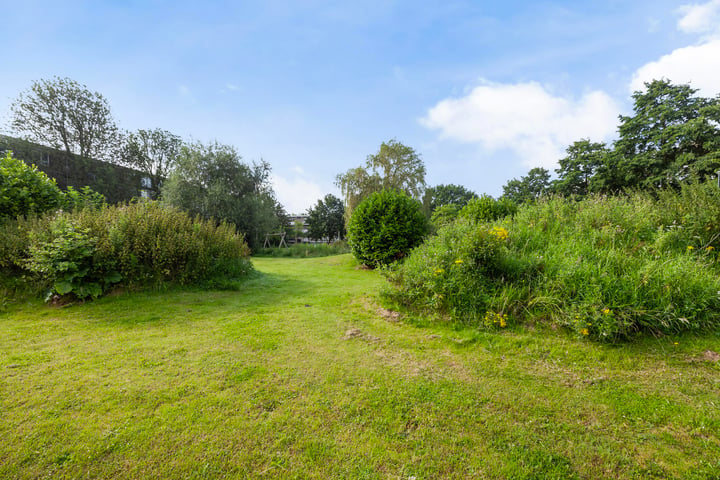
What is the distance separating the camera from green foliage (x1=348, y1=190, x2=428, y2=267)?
8.48m

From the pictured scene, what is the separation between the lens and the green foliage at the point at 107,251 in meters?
4.50

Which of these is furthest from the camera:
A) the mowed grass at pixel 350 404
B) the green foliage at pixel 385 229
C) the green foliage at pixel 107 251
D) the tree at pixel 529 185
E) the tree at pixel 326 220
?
the tree at pixel 326 220

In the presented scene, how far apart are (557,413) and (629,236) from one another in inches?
187

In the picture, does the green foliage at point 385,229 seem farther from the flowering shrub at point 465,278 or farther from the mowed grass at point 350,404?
the mowed grass at point 350,404

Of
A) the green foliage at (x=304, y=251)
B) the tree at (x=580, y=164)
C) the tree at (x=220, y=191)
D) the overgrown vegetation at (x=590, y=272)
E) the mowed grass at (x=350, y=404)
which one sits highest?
the tree at (x=580, y=164)

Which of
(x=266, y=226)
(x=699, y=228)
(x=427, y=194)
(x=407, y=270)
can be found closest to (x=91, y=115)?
(x=266, y=226)

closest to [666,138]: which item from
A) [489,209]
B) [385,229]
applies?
[489,209]

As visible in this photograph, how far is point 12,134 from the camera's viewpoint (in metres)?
20.8

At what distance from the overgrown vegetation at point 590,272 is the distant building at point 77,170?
23552 millimetres

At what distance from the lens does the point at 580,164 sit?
25641mm

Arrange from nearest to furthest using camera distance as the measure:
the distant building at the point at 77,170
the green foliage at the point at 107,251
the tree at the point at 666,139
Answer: the green foliage at the point at 107,251 < the tree at the point at 666,139 < the distant building at the point at 77,170

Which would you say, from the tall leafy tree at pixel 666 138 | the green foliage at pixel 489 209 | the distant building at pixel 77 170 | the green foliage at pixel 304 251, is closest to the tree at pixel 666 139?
the tall leafy tree at pixel 666 138

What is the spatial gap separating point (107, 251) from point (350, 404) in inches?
205

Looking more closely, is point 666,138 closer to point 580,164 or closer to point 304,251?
point 580,164
